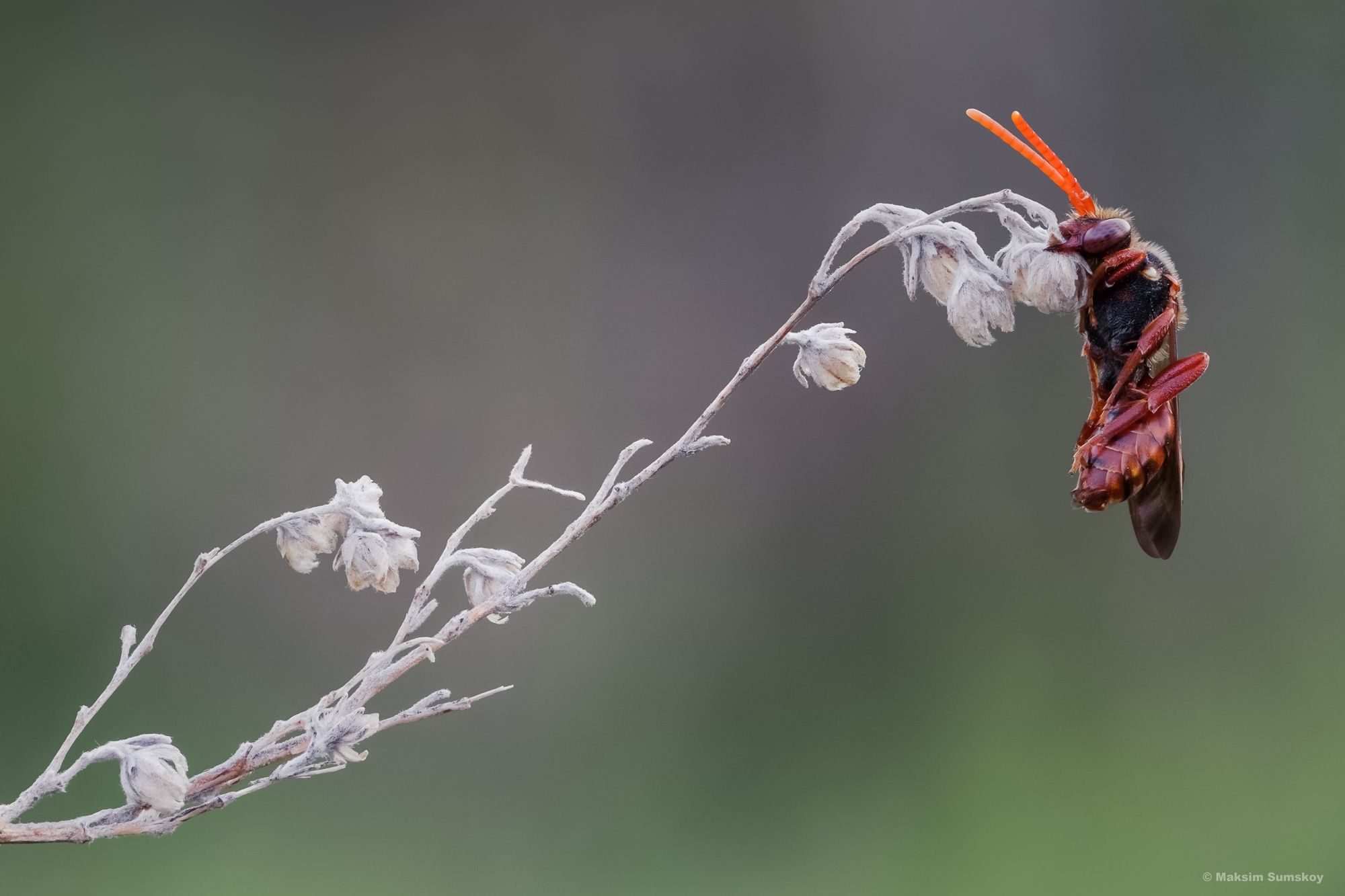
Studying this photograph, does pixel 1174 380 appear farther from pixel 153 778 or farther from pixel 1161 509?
pixel 153 778

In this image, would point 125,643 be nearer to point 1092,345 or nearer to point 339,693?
point 339,693

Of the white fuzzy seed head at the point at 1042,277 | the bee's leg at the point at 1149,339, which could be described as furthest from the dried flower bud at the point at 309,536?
the bee's leg at the point at 1149,339

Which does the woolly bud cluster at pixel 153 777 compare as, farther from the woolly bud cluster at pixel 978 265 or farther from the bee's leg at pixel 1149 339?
the bee's leg at pixel 1149 339

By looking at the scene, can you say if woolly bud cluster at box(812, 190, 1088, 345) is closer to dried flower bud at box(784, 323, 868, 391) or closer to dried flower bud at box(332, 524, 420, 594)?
dried flower bud at box(784, 323, 868, 391)

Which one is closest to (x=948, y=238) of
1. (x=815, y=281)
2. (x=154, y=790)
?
(x=815, y=281)

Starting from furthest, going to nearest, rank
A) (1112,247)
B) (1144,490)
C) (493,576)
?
(1144,490)
(1112,247)
(493,576)

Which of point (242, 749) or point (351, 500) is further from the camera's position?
point (351, 500)

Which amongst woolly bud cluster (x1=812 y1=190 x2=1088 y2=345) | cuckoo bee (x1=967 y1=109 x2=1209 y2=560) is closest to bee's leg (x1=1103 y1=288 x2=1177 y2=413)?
cuckoo bee (x1=967 y1=109 x2=1209 y2=560)
